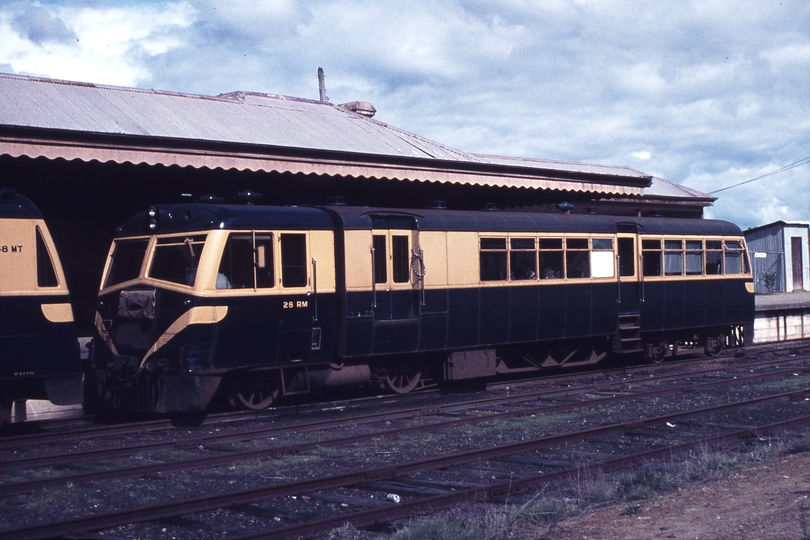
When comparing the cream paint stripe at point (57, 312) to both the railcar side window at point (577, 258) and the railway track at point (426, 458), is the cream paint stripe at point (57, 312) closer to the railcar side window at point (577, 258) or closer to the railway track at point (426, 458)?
the railway track at point (426, 458)

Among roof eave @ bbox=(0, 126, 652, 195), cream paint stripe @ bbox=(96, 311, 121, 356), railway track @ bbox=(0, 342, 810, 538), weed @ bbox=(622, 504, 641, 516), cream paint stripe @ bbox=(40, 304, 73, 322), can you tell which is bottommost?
weed @ bbox=(622, 504, 641, 516)

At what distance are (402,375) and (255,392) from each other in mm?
2936

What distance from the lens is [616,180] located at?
20.7 metres

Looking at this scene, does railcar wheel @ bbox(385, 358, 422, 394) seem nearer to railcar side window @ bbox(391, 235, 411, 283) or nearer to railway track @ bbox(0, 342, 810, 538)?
railway track @ bbox(0, 342, 810, 538)

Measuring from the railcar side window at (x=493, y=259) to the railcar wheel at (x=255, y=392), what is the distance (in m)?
4.29

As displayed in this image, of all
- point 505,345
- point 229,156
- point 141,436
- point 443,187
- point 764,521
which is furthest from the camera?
point 443,187

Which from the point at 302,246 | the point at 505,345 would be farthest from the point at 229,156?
the point at 505,345

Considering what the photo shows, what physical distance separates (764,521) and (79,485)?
6388 millimetres

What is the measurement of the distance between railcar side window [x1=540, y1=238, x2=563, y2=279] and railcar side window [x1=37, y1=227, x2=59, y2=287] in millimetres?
8750

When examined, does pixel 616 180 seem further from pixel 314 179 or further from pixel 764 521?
pixel 764 521

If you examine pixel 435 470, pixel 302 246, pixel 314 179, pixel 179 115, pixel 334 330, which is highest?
pixel 179 115

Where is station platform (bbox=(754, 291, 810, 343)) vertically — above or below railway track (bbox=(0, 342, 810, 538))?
above

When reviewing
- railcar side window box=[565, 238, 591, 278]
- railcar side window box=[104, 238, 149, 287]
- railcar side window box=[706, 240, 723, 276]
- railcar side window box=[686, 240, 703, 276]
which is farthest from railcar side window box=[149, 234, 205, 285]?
railcar side window box=[706, 240, 723, 276]

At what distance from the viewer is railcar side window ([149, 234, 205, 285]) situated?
41.1ft
